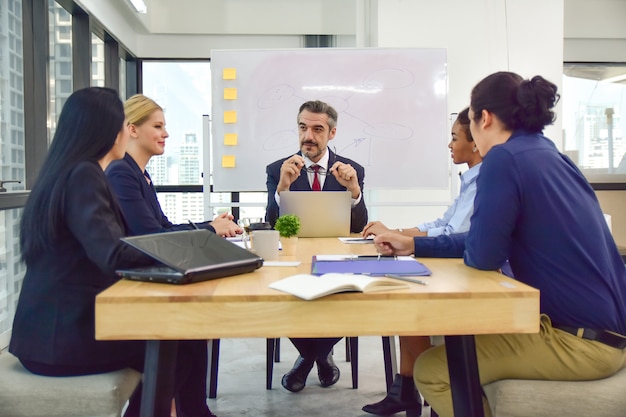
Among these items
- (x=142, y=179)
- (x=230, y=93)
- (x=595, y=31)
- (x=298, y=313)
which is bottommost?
(x=298, y=313)

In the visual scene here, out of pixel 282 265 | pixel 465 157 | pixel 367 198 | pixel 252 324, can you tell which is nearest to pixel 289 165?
pixel 465 157

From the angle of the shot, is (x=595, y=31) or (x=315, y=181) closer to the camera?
(x=315, y=181)

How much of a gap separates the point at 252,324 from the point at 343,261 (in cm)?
44

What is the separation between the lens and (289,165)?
2.53 m

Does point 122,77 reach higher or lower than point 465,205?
higher

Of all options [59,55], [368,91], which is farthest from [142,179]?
[59,55]

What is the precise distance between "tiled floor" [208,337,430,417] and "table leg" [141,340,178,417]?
1236mm

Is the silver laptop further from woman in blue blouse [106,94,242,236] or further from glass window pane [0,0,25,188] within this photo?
glass window pane [0,0,25,188]

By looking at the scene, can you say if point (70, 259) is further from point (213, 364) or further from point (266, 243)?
point (213, 364)

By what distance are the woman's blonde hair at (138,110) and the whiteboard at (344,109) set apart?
1.55 metres

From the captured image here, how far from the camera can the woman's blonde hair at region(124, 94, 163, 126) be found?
7.77 ft

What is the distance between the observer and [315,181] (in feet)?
9.71

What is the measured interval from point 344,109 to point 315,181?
1.23 meters

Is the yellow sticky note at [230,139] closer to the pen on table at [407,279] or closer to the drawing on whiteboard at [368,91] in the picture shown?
the drawing on whiteboard at [368,91]
